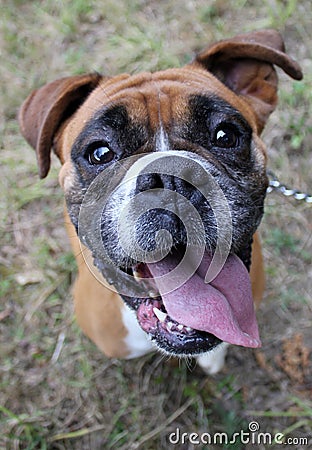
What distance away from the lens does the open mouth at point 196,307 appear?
2.26m

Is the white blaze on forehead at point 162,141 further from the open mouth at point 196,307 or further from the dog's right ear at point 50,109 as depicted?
the dog's right ear at point 50,109

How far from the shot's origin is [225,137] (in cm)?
238

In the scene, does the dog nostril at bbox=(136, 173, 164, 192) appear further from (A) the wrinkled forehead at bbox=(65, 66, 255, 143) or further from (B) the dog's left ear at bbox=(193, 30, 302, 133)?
(B) the dog's left ear at bbox=(193, 30, 302, 133)

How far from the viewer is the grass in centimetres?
352

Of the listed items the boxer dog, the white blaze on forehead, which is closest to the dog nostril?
the boxer dog

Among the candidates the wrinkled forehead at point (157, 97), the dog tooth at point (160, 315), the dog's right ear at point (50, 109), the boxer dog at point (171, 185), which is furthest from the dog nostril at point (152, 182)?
the dog's right ear at point (50, 109)

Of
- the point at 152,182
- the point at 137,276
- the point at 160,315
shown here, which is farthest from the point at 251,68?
the point at 160,315

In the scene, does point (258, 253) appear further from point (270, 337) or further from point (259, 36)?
point (259, 36)

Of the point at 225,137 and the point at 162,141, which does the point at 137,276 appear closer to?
the point at 162,141

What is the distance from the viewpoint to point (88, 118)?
2494 mm

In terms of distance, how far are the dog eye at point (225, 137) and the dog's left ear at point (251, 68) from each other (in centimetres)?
40

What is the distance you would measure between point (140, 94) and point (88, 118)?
25 cm

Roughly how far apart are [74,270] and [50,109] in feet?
5.23

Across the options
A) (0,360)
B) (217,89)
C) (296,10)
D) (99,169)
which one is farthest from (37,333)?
(296,10)
